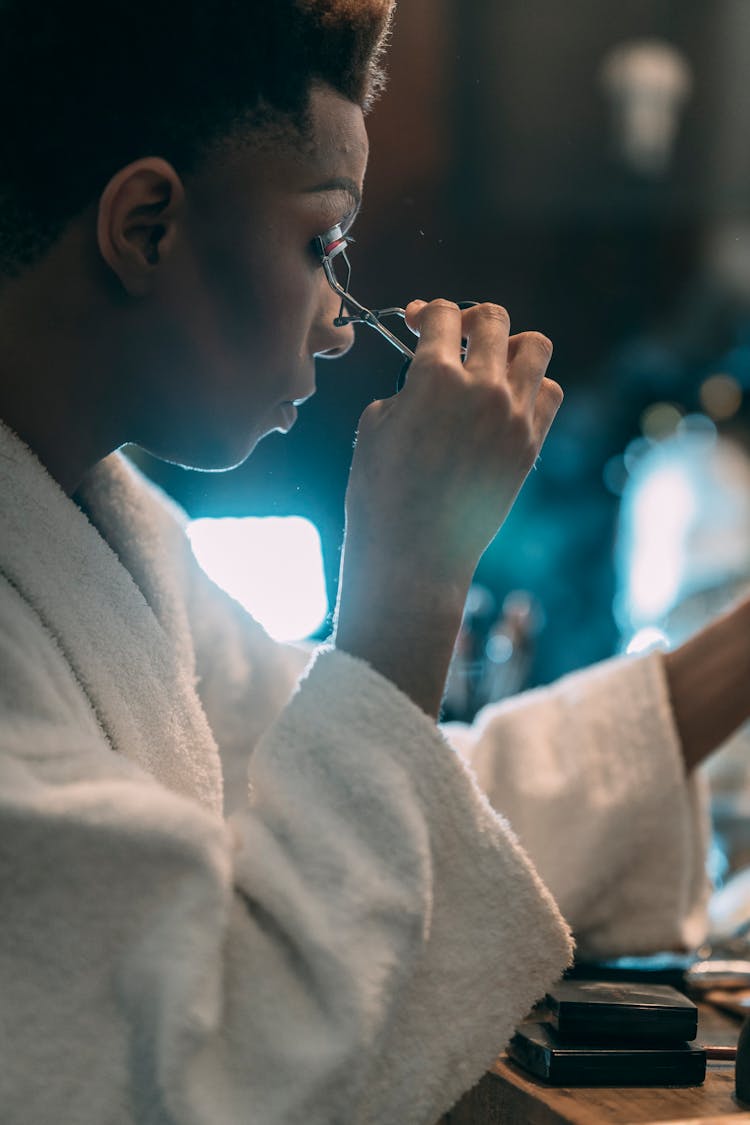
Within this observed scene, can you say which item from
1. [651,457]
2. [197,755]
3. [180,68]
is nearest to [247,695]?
[197,755]

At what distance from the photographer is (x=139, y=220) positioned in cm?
55

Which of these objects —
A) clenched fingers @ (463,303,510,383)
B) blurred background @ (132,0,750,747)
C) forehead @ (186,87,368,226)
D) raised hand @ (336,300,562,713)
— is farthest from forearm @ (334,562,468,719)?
blurred background @ (132,0,750,747)

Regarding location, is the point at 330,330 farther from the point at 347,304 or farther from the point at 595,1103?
the point at 595,1103

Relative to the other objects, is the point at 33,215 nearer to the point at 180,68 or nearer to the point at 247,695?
the point at 180,68

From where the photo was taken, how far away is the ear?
54cm

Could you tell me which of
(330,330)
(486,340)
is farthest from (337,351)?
(486,340)

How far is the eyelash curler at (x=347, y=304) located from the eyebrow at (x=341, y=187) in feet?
0.06

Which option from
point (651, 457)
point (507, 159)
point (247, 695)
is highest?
point (507, 159)

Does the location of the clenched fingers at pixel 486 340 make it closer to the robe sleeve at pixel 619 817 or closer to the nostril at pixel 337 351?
the nostril at pixel 337 351

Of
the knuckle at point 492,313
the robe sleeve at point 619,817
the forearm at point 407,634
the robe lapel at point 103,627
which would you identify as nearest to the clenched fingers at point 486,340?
the knuckle at point 492,313

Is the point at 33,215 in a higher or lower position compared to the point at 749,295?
higher

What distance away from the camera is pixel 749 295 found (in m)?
2.05

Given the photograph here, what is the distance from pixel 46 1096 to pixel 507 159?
5.26ft

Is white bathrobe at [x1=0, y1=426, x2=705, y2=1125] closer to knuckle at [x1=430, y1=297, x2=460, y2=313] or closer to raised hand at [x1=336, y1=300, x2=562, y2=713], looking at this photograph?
raised hand at [x1=336, y1=300, x2=562, y2=713]
